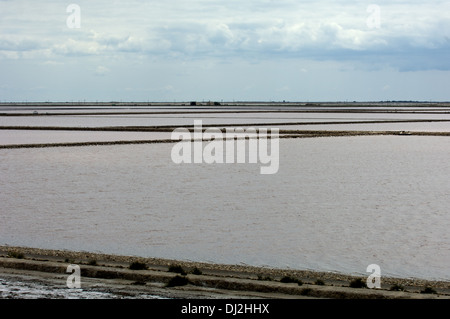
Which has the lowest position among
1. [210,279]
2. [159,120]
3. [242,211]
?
[210,279]

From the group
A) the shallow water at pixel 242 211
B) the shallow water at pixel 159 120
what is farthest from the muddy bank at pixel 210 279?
the shallow water at pixel 159 120

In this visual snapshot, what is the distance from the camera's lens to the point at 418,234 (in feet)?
36.3

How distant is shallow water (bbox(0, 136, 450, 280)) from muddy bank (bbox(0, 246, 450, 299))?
2.22 feet

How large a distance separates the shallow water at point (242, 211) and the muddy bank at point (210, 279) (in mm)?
676

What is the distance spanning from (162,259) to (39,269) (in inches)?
61.1

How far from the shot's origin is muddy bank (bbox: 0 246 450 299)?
7055 mm

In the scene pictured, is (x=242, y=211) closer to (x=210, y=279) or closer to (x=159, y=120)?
(x=210, y=279)

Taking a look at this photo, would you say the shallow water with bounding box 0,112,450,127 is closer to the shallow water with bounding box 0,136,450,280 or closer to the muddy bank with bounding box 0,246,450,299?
the shallow water with bounding box 0,136,450,280

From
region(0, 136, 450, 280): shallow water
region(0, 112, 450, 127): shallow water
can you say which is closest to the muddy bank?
region(0, 136, 450, 280): shallow water

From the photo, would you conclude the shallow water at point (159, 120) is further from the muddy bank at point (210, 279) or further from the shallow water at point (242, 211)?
the muddy bank at point (210, 279)

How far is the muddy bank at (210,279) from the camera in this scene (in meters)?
7.05

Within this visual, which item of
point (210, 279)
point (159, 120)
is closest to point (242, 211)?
point (210, 279)

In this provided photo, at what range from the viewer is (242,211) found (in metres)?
13.2

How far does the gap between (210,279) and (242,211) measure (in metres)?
5.76
